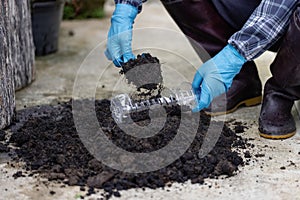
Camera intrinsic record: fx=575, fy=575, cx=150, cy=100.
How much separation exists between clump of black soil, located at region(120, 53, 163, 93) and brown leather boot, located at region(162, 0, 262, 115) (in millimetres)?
448

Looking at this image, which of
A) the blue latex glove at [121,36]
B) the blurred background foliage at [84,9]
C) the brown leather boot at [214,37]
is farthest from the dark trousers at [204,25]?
the blurred background foliage at [84,9]

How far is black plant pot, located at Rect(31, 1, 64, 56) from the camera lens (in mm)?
3240

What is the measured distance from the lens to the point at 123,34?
2.26 meters

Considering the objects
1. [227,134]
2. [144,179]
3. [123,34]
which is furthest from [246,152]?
[123,34]

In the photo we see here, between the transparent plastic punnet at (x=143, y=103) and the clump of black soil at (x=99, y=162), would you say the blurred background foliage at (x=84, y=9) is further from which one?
the transparent plastic punnet at (x=143, y=103)

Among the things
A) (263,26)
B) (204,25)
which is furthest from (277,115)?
(204,25)

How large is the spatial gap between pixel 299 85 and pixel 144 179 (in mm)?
783

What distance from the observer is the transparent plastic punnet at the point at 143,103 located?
214 centimetres

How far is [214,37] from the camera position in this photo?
2.51m

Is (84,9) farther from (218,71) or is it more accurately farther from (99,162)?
(99,162)

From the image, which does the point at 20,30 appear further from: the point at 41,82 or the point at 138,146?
the point at 138,146

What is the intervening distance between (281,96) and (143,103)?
59 cm

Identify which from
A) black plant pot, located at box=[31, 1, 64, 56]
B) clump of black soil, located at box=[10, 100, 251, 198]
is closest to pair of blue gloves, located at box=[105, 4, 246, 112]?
clump of black soil, located at box=[10, 100, 251, 198]

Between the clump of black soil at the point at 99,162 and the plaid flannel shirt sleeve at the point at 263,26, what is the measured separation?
1.19 ft
